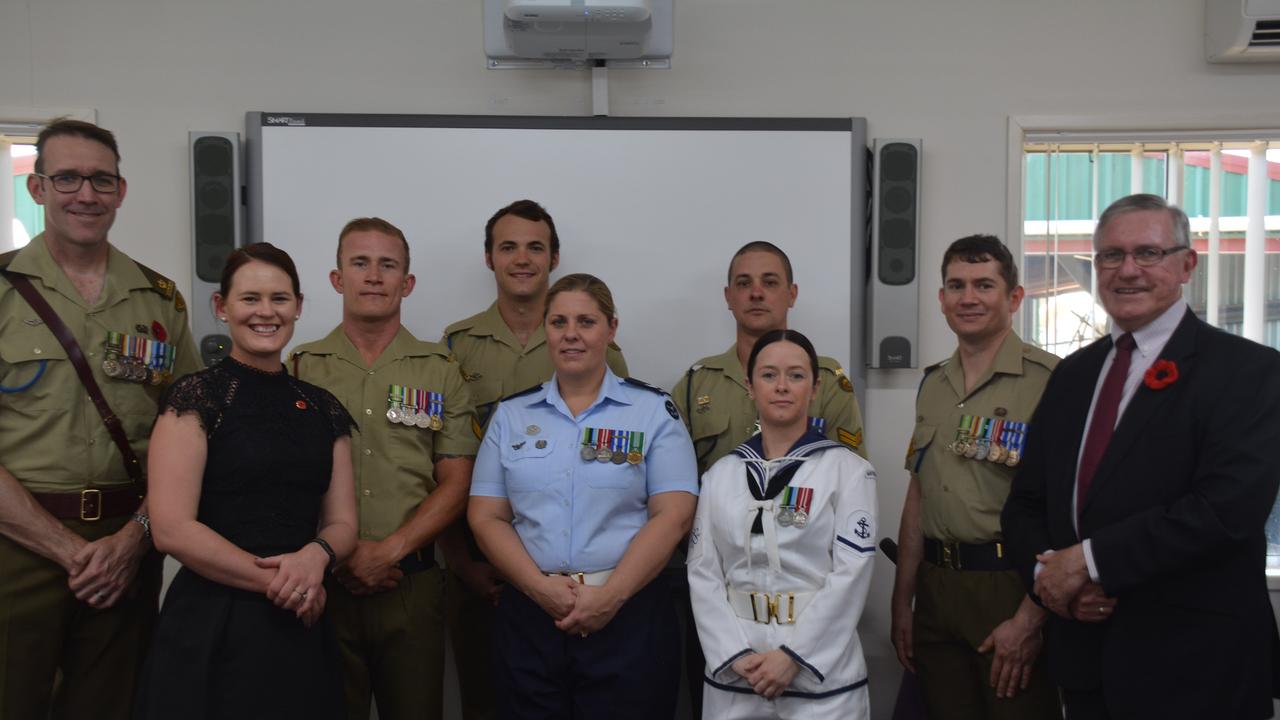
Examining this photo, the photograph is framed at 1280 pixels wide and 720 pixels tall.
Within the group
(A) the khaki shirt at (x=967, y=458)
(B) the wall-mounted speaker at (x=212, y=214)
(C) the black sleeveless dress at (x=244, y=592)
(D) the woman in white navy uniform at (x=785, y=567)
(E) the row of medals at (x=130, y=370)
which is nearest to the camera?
(C) the black sleeveless dress at (x=244, y=592)

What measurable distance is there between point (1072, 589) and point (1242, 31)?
2.46m

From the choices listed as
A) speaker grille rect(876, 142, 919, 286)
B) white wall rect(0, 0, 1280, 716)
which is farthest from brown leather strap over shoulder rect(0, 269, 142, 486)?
speaker grille rect(876, 142, 919, 286)

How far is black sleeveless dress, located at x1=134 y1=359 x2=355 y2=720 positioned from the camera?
1.78m

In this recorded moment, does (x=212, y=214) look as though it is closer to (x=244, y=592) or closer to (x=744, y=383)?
(x=244, y=592)

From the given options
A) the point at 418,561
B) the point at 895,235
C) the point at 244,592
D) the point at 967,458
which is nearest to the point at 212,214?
the point at 418,561

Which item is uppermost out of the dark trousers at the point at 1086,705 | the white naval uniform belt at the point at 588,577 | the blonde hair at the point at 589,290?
the blonde hair at the point at 589,290

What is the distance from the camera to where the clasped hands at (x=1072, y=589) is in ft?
6.39

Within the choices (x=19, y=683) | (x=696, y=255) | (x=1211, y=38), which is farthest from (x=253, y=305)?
(x=1211, y=38)

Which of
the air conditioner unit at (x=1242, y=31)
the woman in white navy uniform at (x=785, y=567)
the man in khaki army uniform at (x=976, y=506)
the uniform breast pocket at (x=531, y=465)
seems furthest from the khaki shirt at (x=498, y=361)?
the air conditioner unit at (x=1242, y=31)

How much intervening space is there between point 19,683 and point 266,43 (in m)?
2.24

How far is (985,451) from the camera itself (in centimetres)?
240

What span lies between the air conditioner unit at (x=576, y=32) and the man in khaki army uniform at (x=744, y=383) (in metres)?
0.90

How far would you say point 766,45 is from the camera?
340 cm

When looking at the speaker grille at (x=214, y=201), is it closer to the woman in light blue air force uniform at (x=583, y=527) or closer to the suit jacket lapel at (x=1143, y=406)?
the woman in light blue air force uniform at (x=583, y=527)
